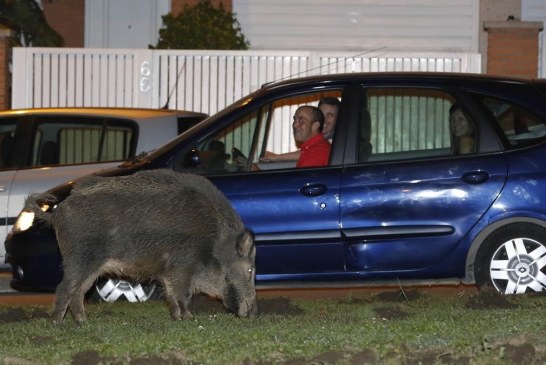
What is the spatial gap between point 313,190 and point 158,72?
854 cm

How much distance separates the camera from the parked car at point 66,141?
1245 centimetres

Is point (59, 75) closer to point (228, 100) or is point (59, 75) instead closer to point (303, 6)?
point (228, 100)

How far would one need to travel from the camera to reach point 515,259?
967 centimetres

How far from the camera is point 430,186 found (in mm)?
9711

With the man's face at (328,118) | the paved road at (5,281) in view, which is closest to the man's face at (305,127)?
the man's face at (328,118)

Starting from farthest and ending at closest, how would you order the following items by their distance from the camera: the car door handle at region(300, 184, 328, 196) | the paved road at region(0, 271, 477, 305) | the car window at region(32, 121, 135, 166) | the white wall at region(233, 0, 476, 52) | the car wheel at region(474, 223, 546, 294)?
the white wall at region(233, 0, 476, 52) < the car window at region(32, 121, 135, 166) < the paved road at region(0, 271, 477, 305) < the car door handle at region(300, 184, 328, 196) < the car wheel at region(474, 223, 546, 294)

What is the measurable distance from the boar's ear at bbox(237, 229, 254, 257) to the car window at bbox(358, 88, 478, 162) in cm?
164

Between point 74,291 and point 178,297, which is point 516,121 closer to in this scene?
point 178,297

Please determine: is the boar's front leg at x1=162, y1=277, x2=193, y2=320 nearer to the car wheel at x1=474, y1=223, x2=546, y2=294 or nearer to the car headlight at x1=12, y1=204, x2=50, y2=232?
the car headlight at x1=12, y1=204, x2=50, y2=232

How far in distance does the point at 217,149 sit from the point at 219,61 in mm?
7738

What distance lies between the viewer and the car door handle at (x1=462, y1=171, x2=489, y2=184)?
31.7 feet

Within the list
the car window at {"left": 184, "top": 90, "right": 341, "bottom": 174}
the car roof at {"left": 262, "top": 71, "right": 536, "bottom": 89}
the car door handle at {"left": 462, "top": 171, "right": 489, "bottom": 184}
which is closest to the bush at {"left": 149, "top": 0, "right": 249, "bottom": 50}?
the car window at {"left": 184, "top": 90, "right": 341, "bottom": 174}

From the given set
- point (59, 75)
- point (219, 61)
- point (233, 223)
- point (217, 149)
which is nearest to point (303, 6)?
point (219, 61)

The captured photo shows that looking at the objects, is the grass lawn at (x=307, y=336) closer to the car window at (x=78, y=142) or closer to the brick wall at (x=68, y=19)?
the car window at (x=78, y=142)
